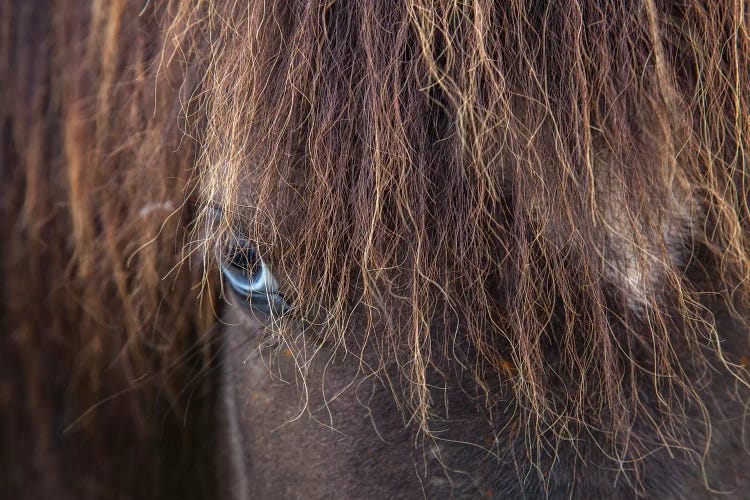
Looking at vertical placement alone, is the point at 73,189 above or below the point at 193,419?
above

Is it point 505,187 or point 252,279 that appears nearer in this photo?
point 505,187

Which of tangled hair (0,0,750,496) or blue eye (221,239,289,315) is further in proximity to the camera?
blue eye (221,239,289,315)

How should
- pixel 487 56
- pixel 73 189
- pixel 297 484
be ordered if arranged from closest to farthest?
pixel 487 56 → pixel 297 484 → pixel 73 189

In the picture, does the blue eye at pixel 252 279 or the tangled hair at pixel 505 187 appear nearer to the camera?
the tangled hair at pixel 505 187

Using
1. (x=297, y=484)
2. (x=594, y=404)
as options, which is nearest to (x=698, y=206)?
(x=594, y=404)

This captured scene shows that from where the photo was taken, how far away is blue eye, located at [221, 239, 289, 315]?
0.56 m

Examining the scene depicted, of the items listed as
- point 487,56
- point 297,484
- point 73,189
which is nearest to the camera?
point 487,56

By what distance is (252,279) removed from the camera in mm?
590

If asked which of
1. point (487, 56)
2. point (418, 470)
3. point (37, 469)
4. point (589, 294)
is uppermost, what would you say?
point (487, 56)

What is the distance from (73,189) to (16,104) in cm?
13

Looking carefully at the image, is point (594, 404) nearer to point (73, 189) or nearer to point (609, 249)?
point (609, 249)

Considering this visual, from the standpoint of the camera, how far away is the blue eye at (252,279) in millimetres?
561

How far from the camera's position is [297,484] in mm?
599

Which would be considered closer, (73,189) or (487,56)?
(487,56)
